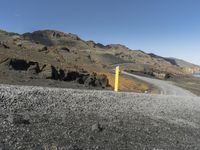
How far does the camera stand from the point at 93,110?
13.7m

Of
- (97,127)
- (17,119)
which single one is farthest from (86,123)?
(17,119)

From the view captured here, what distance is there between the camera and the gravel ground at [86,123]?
31.6 ft

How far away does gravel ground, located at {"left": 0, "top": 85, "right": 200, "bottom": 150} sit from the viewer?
31.6ft

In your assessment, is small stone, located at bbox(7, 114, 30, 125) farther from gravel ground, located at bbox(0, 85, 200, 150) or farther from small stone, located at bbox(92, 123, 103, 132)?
small stone, located at bbox(92, 123, 103, 132)

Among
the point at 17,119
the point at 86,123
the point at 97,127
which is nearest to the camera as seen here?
the point at 17,119

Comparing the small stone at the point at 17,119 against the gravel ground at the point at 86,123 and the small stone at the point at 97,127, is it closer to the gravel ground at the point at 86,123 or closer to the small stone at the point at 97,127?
the gravel ground at the point at 86,123

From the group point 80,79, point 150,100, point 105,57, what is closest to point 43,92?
point 150,100

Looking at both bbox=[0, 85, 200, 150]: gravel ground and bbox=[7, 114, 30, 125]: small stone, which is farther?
bbox=[7, 114, 30, 125]: small stone

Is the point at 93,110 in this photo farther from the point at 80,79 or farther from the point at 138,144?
the point at 80,79

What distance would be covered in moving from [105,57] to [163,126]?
13306 cm

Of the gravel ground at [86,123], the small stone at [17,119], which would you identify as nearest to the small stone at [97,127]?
the gravel ground at [86,123]

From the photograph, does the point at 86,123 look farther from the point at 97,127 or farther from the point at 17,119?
the point at 17,119

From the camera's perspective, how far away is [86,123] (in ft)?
38.5

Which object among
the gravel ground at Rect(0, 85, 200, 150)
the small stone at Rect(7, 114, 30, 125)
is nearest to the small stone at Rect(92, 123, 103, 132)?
the gravel ground at Rect(0, 85, 200, 150)
